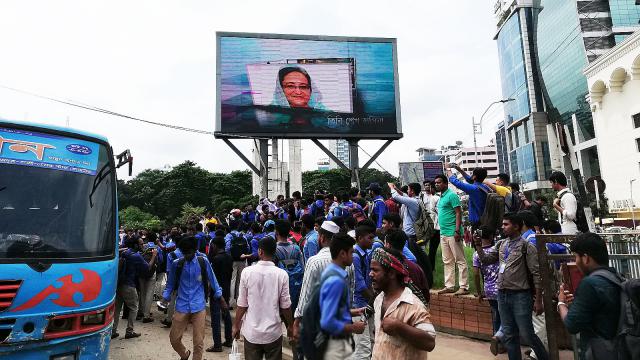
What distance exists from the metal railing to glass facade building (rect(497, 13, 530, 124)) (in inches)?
2879

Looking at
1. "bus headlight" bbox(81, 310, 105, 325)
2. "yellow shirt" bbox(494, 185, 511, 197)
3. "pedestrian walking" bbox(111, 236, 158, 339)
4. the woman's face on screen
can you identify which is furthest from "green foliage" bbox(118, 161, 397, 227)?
"bus headlight" bbox(81, 310, 105, 325)

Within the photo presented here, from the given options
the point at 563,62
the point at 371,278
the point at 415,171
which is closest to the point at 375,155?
the point at 415,171

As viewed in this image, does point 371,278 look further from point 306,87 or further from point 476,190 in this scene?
point 306,87

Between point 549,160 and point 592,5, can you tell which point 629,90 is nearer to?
point 592,5

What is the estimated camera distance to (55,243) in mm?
3736

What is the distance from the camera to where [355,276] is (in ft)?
13.3

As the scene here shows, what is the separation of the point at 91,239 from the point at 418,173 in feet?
58.7

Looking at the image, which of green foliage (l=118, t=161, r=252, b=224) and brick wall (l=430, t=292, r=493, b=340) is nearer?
brick wall (l=430, t=292, r=493, b=340)

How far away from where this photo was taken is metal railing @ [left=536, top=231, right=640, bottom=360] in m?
3.34

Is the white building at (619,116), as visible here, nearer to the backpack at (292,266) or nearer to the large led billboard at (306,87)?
the large led billboard at (306,87)

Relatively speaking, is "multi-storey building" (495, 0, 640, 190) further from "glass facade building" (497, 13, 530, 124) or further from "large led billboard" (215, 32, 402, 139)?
"large led billboard" (215, 32, 402, 139)

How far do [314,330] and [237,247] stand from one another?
5.92m

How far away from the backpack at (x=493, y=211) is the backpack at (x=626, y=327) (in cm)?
310

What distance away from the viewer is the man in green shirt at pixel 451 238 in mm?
6184
